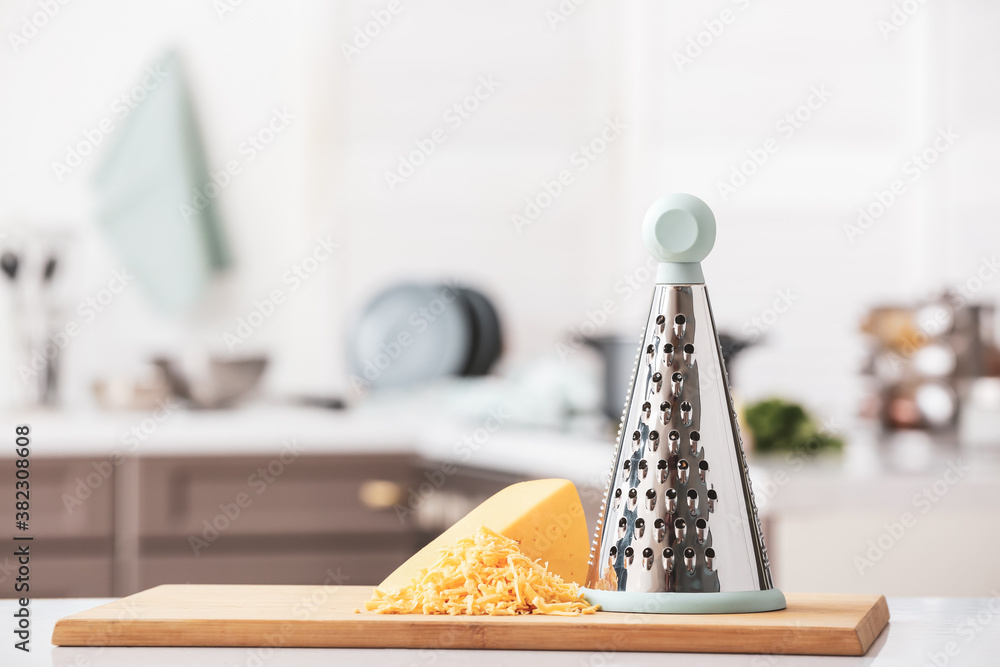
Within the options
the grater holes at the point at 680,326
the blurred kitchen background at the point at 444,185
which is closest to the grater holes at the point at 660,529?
the grater holes at the point at 680,326

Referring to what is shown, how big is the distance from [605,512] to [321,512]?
1.55 metres

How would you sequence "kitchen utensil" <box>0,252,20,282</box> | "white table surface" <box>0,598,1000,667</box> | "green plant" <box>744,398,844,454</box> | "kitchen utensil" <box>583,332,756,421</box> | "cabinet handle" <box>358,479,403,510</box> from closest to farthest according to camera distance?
"white table surface" <box>0,598,1000,667</box>, "green plant" <box>744,398,844,454</box>, "kitchen utensil" <box>583,332,756,421</box>, "cabinet handle" <box>358,479,403,510</box>, "kitchen utensil" <box>0,252,20,282</box>

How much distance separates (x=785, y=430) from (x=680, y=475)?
1.05 m

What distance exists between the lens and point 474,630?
1.86ft

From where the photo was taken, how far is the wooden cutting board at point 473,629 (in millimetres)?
559

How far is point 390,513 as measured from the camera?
2141 millimetres

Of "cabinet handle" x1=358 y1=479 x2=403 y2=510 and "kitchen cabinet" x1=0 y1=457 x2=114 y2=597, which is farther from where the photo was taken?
"cabinet handle" x1=358 y1=479 x2=403 y2=510

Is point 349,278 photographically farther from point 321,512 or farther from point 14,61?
point 14,61

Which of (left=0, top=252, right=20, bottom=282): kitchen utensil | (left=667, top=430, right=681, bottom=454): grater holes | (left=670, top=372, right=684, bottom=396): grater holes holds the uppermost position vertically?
(left=0, top=252, right=20, bottom=282): kitchen utensil

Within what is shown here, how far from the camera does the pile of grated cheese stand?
1.95 ft

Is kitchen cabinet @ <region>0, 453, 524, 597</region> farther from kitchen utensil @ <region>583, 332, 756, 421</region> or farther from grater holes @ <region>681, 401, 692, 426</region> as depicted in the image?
grater holes @ <region>681, 401, 692, 426</region>

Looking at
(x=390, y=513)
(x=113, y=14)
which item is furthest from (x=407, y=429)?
(x=113, y=14)

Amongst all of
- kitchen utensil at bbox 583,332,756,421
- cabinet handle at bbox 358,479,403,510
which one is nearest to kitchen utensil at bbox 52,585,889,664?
kitchen utensil at bbox 583,332,756,421

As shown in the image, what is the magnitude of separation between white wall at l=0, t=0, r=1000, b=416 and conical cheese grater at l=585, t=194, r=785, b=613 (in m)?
1.99
